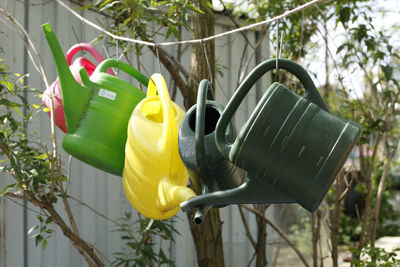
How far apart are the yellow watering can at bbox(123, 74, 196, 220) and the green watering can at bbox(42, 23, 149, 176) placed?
81mm

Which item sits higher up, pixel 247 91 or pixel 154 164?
pixel 247 91

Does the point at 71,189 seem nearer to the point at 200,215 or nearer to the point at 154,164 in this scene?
the point at 154,164

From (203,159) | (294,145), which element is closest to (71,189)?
(203,159)

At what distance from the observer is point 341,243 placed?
20.2 feet

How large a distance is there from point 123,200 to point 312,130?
1.95m

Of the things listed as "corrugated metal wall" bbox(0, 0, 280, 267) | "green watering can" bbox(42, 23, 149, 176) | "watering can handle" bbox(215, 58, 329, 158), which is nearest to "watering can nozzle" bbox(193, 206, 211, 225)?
"watering can handle" bbox(215, 58, 329, 158)

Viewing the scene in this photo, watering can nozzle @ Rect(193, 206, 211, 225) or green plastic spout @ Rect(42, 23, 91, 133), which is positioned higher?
green plastic spout @ Rect(42, 23, 91, 133)

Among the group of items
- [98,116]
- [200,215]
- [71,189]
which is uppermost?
[98,116]

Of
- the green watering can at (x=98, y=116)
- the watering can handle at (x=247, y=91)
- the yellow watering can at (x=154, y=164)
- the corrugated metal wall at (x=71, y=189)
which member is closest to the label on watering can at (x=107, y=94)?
the green watering can at (x=98, y=116)

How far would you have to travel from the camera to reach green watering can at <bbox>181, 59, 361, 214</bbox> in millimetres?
835

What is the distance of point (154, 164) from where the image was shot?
1.04 metres

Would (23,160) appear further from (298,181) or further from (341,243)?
(341,243)

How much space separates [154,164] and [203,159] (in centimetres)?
14

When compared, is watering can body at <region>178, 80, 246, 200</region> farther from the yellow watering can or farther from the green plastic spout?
the green plastic spout
